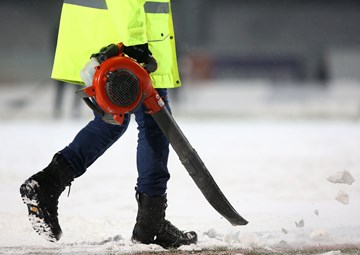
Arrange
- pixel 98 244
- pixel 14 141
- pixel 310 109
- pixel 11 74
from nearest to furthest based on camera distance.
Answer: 1. pixel 98 244
2. pixel 14 141
3. pixel 310 109
4. pixel 11 74

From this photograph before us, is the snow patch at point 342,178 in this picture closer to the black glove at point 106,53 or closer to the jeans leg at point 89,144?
the jeans leg at point 89,144

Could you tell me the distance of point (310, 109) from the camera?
797 centimetres

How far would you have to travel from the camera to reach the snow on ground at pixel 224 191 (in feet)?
7.76

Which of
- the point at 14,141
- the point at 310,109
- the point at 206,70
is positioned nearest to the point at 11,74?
the point at 206,70

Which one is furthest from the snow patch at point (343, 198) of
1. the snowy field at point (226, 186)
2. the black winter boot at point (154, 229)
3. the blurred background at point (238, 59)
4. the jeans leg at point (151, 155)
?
the blurred background at point (238, 59)

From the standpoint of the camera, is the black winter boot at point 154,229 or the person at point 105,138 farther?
the black winter boot at point 154,229

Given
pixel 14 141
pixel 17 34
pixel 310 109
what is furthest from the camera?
pixel 17 34

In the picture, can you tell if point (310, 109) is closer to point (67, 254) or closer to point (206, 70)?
point (206, 70)

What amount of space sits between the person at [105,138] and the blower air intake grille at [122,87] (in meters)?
0.10

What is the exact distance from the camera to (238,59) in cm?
1170

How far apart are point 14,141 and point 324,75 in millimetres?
7149

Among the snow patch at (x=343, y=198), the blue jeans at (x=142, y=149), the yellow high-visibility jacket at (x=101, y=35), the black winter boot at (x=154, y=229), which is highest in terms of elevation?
the yellow high-visibility jacket at (x=101, y=35)

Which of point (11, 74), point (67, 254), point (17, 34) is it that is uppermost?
point (17, 34)

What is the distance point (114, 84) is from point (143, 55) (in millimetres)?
157
